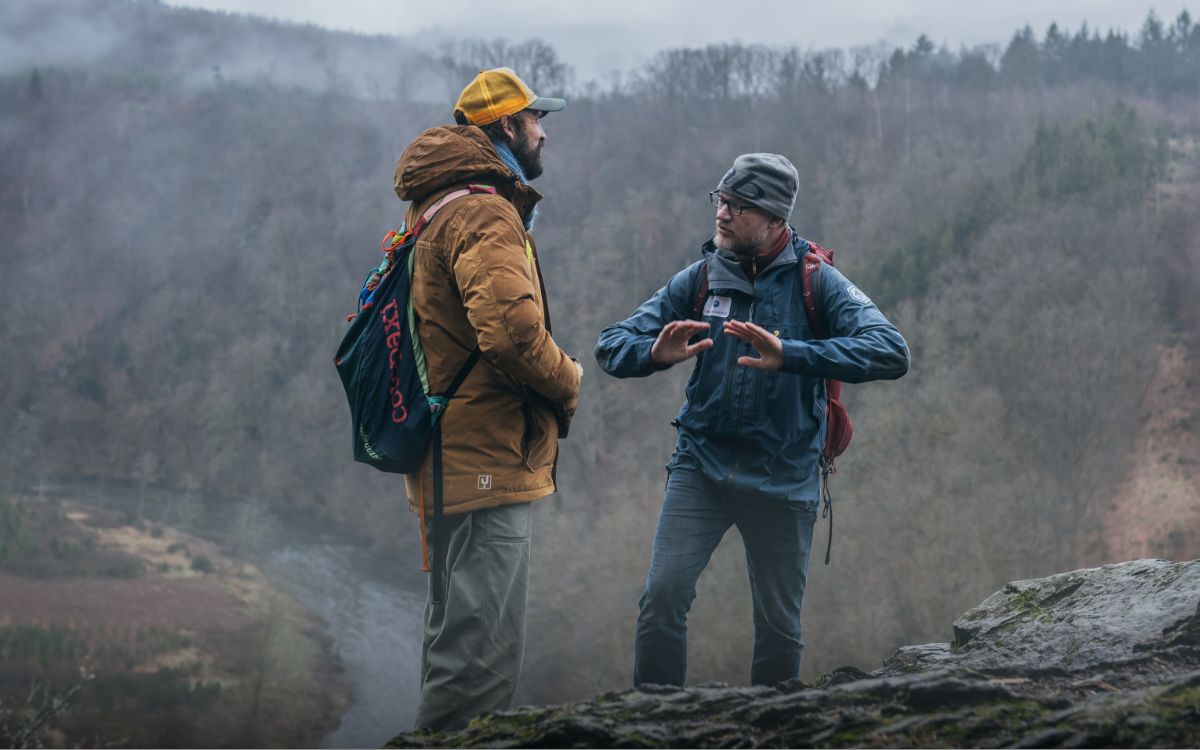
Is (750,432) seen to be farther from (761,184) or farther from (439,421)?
(439,421)

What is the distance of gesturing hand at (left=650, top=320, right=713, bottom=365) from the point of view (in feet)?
13.4

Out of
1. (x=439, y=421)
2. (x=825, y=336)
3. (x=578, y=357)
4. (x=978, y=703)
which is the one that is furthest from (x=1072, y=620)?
(x=578, y=357)

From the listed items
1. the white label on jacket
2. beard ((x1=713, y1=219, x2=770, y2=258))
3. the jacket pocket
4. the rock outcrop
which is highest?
beard ((x1=713, y1=219, x2=770, y2=258))

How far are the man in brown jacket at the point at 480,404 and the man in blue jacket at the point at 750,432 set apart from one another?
49cm

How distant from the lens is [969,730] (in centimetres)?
333

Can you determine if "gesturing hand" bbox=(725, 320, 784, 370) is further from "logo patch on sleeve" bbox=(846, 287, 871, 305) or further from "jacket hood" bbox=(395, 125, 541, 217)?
"jacket hood" bbox=(395, 125, 541, 217)

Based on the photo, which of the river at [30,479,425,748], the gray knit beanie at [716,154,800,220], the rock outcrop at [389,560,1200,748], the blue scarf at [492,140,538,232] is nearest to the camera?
the rock outcrop at [389,560,1200,748]

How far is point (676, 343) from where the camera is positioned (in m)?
4.16

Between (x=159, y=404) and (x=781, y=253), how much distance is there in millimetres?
64582

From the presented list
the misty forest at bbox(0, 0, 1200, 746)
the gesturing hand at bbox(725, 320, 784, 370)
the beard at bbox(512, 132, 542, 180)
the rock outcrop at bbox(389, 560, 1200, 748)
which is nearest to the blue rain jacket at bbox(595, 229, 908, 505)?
the gesturing hand at bbox(725, 320, 784, 370)

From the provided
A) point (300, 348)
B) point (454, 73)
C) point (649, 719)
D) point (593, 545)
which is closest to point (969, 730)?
point (649, 719)

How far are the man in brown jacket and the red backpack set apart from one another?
741 mm

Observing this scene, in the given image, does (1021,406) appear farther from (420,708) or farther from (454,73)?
(454,73)

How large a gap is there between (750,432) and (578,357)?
2800 cm
